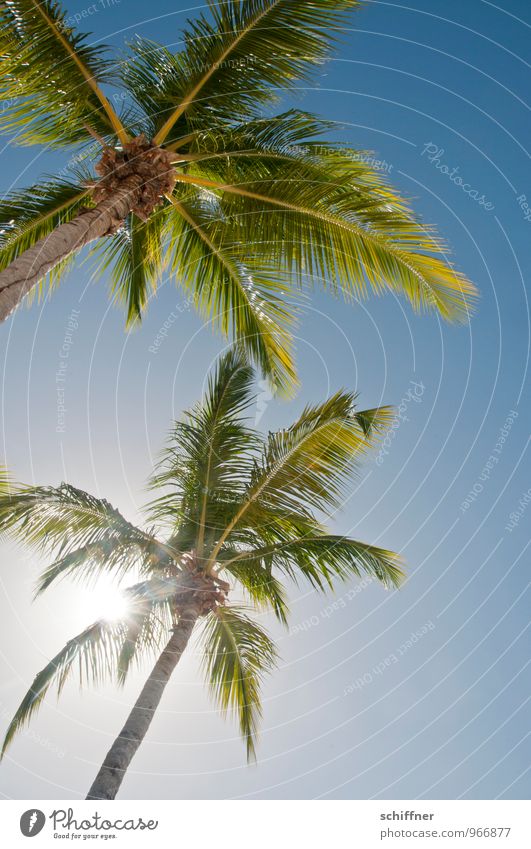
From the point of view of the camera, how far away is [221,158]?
315 inches

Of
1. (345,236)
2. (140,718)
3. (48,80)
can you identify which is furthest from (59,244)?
(140,718)

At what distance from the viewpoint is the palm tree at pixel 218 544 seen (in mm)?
8789

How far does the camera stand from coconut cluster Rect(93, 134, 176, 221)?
6.80 meters

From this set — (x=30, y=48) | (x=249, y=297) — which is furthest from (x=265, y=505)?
(x=30, y=48)

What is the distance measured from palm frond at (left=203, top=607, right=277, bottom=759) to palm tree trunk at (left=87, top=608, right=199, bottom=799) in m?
0.59

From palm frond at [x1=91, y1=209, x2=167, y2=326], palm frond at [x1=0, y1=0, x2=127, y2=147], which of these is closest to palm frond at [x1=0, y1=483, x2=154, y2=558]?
palm frond at [x1=91, y1=209, x2=167, y2=326]

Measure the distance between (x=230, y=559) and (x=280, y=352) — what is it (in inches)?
122

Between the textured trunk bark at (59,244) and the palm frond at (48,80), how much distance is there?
1317mm

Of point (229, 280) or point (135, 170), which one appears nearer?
point (135, 170)

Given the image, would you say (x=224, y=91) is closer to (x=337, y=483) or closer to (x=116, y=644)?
(x=337, y=483)
